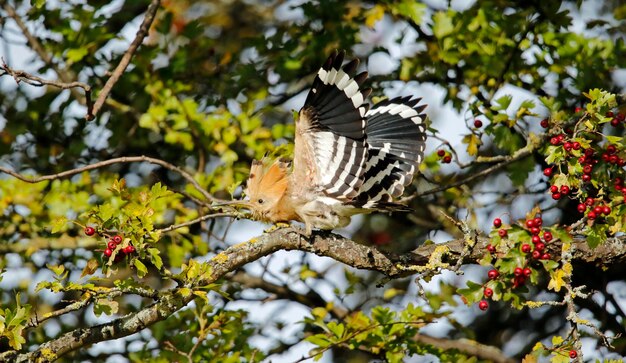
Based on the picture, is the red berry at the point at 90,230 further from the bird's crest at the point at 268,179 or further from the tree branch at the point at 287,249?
the bird's crest at the point at 268,179

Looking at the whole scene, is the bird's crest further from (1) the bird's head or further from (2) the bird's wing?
(2) the bird's wing

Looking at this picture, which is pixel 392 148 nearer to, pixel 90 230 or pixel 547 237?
pixel 547 237

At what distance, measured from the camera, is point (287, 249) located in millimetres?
3557

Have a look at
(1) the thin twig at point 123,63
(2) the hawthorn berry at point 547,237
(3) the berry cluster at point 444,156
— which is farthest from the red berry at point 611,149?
(1) the thin twig at point 123,63

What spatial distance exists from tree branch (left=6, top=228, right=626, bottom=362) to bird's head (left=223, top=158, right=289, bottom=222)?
14.1 inches

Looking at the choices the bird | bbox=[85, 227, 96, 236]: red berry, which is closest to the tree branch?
the bird

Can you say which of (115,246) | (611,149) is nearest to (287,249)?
(115,246)

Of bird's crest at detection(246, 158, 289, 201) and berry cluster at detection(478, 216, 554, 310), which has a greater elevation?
berry cluster at detection(478, 216, 554, 310)

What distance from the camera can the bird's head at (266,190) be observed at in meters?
3.98

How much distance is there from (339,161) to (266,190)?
0.40m

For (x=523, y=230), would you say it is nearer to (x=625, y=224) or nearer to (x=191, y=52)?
(x=625, y=224)

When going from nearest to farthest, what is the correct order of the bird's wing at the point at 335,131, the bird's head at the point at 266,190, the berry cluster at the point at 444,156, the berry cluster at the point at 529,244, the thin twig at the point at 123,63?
the berry cluster at the point at 529,244 < the bird's wing at the point at 335,131 < the thin twig at the point at 123,63 < the bird's head at the point at 266,190 < the berry cluster at the point at 444,156

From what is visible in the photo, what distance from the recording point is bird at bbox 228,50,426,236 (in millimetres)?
3656

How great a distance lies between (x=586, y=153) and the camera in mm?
3346
